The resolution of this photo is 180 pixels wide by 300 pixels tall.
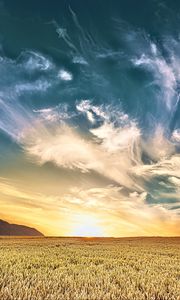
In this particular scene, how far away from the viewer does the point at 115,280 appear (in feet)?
26.2

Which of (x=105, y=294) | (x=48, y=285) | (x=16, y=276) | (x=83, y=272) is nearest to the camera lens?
(x=105, y=294)

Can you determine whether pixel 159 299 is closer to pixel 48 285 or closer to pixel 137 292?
pixel 137 292

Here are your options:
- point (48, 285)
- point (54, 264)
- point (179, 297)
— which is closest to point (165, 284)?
point (179, 297)

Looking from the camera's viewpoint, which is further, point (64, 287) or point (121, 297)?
point (64, 287)

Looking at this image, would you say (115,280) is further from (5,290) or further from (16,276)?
(5,290)

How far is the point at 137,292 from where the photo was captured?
639 cm

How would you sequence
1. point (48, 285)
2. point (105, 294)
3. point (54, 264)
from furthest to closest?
point (54, 264) < point (48, 285) < point (105, 294)

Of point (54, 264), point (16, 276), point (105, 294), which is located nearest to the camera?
point (105, 294)

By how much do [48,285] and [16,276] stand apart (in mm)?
1670

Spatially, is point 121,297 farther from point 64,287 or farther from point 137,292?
point 64,287

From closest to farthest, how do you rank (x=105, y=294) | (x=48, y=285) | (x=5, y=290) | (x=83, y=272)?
(x=5, y=290) < (x=105, y=294) < (x=48, y=285) < (x=83, y=272)

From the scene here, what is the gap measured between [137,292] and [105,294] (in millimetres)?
781

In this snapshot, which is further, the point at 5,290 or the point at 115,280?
the point at 115,280

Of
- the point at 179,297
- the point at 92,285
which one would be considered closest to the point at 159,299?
the point at 179,297
